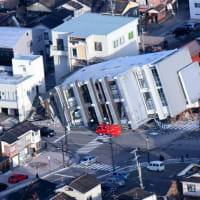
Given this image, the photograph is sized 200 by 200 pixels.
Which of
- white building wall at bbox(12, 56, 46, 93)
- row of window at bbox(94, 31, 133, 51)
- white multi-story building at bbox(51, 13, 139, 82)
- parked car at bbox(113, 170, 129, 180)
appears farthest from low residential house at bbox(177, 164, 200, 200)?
row of window at bbox(94, 31, 133, 51)

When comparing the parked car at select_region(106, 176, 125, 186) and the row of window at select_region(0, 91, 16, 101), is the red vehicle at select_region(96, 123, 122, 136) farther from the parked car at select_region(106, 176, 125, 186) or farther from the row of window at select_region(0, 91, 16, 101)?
the row of window at select_region(0, 91, 16, 101)

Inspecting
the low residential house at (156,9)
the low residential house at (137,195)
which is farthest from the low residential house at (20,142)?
the low residential house at (156,9)

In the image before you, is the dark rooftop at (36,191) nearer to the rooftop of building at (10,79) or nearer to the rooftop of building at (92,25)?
the rooftop of building at (10,79)

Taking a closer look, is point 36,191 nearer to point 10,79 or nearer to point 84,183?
point 84,183

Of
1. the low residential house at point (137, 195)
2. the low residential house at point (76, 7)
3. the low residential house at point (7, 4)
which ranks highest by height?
the low residential house at point (76, 7)

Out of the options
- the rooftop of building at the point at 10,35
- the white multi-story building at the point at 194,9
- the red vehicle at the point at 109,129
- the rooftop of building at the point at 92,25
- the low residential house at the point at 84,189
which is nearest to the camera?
the low residential house at the point at 84,189

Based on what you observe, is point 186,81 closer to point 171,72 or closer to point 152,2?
point 171,72
